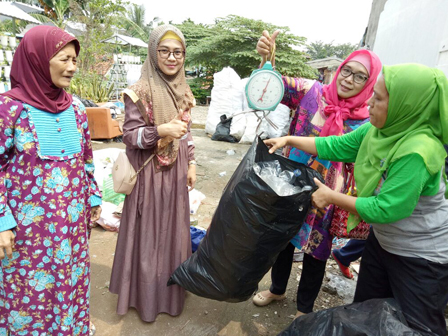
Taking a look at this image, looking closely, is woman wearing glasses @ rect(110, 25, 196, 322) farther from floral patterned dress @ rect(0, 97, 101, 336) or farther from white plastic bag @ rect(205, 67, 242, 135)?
white plastic bag @ rect(205, 67, 242, 135)

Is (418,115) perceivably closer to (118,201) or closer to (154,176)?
(154,176)

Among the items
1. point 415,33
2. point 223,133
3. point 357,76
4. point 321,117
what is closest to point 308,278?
point 321,117

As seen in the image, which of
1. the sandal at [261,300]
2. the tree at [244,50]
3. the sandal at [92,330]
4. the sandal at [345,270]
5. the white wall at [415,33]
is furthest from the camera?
the tree at [244,50]

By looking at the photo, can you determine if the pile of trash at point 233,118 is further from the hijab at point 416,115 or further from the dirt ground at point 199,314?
the hijab at point 416,115

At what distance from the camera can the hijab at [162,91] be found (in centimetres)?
177

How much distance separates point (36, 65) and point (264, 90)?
3.60ft

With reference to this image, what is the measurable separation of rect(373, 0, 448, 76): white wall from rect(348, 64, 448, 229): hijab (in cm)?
210

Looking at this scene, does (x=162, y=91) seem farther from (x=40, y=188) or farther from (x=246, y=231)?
(x=246, y=231)

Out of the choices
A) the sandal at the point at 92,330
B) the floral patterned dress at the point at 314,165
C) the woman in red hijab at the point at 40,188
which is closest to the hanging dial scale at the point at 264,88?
the floral patterned dress at the point at 314,165

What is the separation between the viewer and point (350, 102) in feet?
5.74

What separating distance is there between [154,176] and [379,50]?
5210 mm

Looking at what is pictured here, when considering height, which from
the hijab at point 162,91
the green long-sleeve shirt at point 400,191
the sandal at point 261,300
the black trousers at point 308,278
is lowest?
the sandal at point 261,300

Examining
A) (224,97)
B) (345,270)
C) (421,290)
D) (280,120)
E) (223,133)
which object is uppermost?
(224,97)

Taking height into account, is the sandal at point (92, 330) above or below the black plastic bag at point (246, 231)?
below
